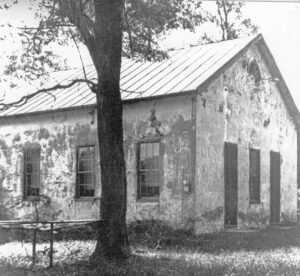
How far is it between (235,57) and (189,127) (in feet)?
10.6

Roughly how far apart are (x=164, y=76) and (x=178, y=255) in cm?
689

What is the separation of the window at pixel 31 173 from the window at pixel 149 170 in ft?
14.5

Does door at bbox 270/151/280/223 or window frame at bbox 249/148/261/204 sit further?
door at bbox 270/151/280/223

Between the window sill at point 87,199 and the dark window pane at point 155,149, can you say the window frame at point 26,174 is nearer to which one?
the window sill at point 87,199

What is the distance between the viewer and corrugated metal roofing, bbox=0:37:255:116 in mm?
14812

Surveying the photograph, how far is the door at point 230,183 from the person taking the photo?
15594 millimetres

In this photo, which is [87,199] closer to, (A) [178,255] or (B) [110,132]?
(A) [178,255]

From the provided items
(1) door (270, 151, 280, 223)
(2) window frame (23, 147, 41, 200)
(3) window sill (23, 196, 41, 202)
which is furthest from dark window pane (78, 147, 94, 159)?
(1) door (270, 151, 280, 223)

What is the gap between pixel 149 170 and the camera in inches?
591

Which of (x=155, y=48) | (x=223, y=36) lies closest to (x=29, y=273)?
(x=155, y=48)

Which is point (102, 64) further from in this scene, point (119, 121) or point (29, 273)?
point (29, 273)

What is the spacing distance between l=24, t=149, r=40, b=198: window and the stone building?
0.04 metres

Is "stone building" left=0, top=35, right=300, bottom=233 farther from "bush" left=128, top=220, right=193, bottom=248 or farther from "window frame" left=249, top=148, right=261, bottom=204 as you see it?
"bush" left=128, top=220, right=193, bottom=248

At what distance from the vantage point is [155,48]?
11742 millimetres
